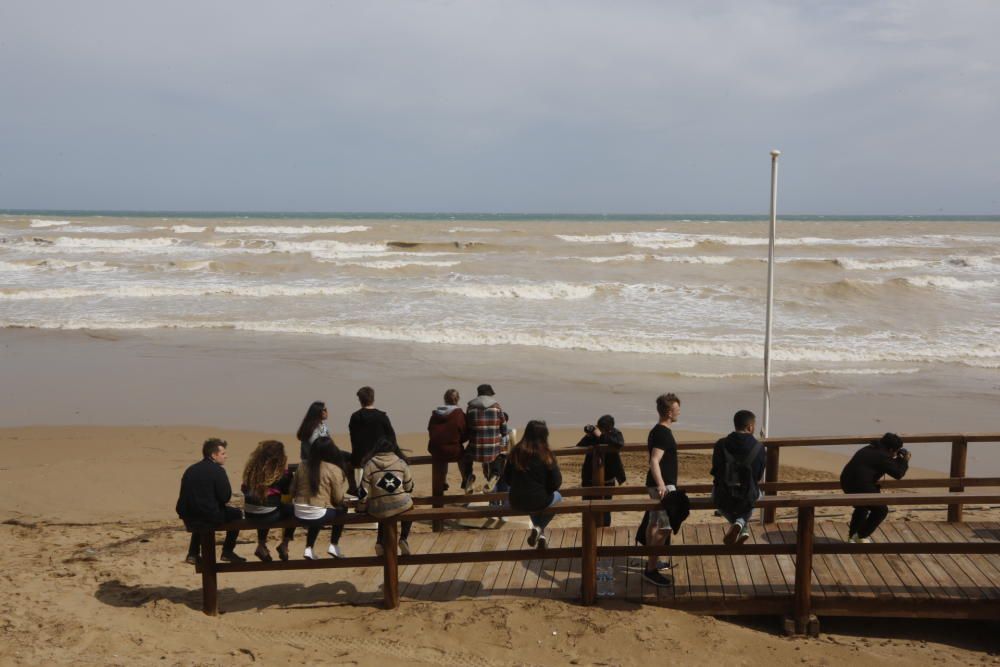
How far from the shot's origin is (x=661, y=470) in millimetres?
6074

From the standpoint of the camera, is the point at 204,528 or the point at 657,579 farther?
the point at 657,579

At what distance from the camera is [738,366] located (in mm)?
16953


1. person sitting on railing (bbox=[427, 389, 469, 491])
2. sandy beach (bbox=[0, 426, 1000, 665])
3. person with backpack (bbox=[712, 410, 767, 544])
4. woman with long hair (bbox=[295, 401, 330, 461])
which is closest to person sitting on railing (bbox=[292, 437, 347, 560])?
woman with long hair (bbox=[295, 401, 330, 461])

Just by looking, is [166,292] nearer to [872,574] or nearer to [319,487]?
A: [319,487]

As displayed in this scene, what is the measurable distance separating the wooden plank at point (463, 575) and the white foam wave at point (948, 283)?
Result: 28.2m

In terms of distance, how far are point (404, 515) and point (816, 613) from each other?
2995 mm

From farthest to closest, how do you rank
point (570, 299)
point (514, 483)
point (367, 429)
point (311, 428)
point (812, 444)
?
point (570, 299), point (812, 444), point (367, 429), point (311, 428), point (514, 483)

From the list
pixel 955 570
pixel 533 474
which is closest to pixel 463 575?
pixel 533 474

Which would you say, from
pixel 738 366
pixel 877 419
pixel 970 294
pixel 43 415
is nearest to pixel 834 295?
pixel 970 294

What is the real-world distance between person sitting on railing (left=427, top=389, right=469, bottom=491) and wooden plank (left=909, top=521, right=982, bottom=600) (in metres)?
3.98

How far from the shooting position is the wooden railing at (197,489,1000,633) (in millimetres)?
5660

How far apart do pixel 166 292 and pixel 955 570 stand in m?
27.1

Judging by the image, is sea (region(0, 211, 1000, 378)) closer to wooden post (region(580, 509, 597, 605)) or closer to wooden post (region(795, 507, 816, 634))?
wooden post (region(795, 507, 816, 634))

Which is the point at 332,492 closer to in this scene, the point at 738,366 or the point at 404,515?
the point at 404,515
